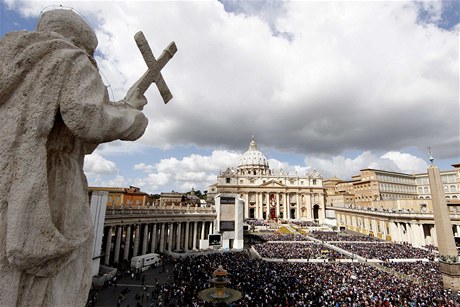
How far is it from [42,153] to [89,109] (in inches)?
24.5

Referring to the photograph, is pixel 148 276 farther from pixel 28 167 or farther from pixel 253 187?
pixel 253 187

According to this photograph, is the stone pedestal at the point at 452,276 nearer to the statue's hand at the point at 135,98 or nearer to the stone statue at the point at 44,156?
the statue's hand at the point at 135,98

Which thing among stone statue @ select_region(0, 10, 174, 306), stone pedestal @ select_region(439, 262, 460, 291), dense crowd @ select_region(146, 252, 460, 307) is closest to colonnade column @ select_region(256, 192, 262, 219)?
dense crowd @ select_region(146, 252, 460, 307)

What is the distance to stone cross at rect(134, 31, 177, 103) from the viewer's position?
4.02 m

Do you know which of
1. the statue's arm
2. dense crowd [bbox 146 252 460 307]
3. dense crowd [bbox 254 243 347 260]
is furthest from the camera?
dense crowd [bbox 254 243 347 260]

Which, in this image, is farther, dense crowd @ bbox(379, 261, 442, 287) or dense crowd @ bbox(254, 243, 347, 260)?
dense crowd @ bbox(254, 243, 347, 260)

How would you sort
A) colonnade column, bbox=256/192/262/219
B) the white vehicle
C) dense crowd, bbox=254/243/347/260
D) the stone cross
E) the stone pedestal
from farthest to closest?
colonnade column, bbox=256/192/262/219 < dense crowd, bbox=254/243/347/260 < the white vehicle < the stone pedestal < the stone cross

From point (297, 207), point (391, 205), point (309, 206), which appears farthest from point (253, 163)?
point (391, 205)

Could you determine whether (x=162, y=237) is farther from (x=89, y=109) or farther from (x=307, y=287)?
(x=89, y=109)

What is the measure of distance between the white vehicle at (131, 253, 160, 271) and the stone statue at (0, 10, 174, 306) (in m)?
27.1

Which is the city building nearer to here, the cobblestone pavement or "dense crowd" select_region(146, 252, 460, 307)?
the cobblestone pavement

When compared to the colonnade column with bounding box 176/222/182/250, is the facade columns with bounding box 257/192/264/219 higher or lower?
higher

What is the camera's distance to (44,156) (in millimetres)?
2617

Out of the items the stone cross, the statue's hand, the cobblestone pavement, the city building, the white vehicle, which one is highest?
the city building
